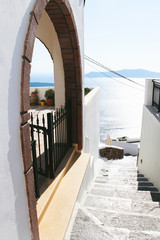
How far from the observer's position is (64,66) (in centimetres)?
415

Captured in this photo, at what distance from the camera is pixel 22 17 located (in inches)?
61.0

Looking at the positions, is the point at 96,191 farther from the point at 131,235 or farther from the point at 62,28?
the point at 62,28

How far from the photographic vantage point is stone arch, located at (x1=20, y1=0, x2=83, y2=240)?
1.62 m

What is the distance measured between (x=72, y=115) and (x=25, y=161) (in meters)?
2.87

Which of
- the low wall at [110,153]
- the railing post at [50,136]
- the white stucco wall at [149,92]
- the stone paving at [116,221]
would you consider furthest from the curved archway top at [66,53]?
the low wall at [110,153]

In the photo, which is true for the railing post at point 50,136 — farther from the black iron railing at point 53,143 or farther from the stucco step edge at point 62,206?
the stucco step edge at point 62,206

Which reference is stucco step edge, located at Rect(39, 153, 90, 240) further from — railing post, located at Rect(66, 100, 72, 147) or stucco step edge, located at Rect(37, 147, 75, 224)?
railing post, located at Rect(66, 100, 72, 147)

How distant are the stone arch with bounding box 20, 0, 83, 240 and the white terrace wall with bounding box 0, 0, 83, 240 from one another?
0.17 ft

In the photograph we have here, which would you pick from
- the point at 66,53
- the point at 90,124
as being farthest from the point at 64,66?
the point at 90,124

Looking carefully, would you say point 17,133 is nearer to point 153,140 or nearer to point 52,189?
point 52,189

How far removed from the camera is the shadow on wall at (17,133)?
145 centimetres

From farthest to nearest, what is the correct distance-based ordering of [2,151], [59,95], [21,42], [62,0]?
[59,95] → [62,0] → [21,42] → [2,151]

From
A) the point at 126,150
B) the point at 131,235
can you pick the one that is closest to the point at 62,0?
the point at 131,235

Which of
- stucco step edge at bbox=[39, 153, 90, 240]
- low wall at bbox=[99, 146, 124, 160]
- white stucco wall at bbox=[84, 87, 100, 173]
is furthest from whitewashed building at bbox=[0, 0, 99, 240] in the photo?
low wall at bbox=[99, 146, 124, 160]
